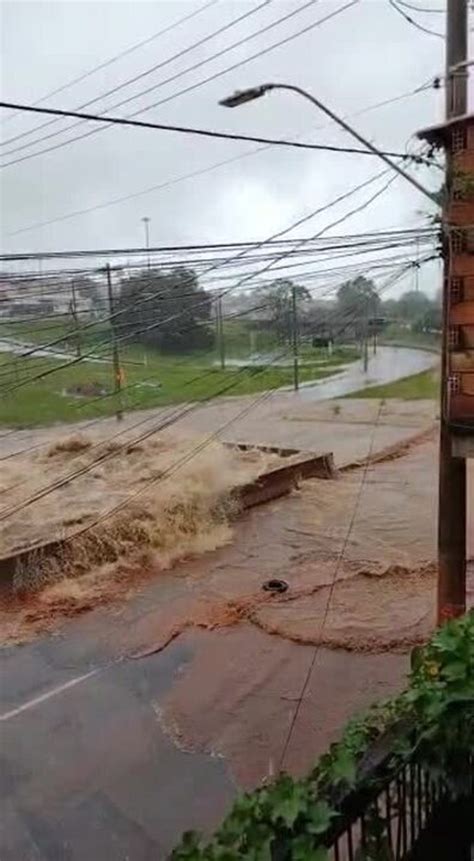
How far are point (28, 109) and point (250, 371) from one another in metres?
8.44

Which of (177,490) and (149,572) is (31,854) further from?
(177,490)

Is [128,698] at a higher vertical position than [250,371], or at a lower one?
lower

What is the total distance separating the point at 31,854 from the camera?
3.87 meters

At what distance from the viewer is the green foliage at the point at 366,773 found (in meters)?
1.60

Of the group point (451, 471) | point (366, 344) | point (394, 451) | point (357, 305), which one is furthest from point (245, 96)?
point (394, 451)

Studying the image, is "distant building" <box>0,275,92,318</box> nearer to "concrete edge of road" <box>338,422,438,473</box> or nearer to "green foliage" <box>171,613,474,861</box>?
"green foliage" <box>171,613,474,861</box>

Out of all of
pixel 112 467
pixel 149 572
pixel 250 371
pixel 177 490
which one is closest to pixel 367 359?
pixel 250 371

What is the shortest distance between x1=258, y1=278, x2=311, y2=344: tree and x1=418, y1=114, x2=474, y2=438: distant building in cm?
440

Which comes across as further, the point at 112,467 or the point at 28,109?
the point at 112,467

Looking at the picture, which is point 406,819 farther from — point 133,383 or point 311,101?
point 133,383

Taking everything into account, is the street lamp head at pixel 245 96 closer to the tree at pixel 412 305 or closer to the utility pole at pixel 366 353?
the tree at pixel 412 305

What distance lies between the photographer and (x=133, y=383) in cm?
1287

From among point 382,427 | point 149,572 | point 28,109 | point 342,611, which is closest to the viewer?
point 28,109

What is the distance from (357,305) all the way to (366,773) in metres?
6.51
